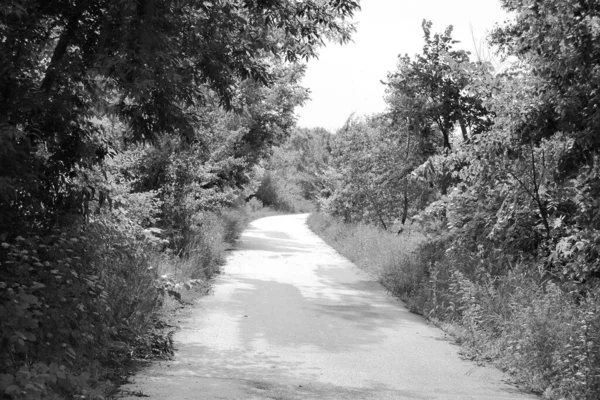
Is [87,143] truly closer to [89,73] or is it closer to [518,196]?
[89,73]

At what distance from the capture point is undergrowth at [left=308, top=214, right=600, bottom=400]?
6.64m

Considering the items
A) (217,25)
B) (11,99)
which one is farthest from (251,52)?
(11,99)

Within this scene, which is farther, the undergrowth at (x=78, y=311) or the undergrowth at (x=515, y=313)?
the undergrowth at (x=515, y=313)

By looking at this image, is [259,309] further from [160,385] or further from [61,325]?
[61,325]

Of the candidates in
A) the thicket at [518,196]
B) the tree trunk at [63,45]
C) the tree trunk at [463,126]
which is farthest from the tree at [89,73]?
the tree trunk at [463,126]

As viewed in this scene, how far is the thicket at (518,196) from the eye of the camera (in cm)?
667

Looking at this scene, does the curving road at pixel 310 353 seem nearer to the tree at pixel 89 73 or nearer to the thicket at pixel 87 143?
the thicket at pixel 87 143

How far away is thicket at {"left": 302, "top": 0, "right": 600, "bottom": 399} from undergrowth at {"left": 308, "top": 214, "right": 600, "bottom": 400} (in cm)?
2

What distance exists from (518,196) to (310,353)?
151 inches

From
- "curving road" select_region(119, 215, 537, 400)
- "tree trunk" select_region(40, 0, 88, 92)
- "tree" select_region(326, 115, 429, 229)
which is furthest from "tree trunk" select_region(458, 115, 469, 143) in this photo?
"tree trunk" select_region(40, 0, 88, 92)

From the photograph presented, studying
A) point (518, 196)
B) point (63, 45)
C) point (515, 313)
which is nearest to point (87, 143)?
point (63, 45)

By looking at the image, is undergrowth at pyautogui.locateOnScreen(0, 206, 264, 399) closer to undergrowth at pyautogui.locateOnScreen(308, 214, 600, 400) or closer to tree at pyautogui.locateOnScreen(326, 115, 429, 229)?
undergrowth at pyautogui.locateOnScreen(308, 214, 600, 400)

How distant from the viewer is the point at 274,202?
215 feet

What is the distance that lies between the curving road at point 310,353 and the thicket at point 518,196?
60 centimetres
